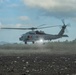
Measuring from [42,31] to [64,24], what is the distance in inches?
815

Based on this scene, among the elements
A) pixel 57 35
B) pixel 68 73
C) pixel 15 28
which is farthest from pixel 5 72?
pixel 57 35

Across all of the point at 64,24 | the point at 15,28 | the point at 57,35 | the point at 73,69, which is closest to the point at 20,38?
the point at 15,28

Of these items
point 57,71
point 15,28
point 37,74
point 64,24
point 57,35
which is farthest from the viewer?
point 64,24

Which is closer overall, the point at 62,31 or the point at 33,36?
the point at 33,36

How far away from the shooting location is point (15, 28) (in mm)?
83938

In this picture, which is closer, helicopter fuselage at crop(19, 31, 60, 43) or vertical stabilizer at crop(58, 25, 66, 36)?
helicopter fuselage at crop(19, 31, 60, 43)

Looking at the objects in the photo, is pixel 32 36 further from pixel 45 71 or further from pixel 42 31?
pixel 45 71

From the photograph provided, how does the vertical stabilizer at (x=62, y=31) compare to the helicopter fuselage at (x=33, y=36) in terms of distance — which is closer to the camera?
the helicopter fuselage at (x=33, y=36)

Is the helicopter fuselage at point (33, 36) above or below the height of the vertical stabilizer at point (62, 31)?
below

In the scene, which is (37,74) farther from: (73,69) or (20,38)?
(20,38)

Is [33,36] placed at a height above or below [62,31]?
below

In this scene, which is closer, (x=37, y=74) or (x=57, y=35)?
(x=37, y=74)

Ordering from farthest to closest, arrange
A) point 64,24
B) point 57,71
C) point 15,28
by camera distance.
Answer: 1. point 64,24
2. point 15,28
3. point 57,71

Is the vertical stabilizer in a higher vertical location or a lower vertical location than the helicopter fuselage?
higher
